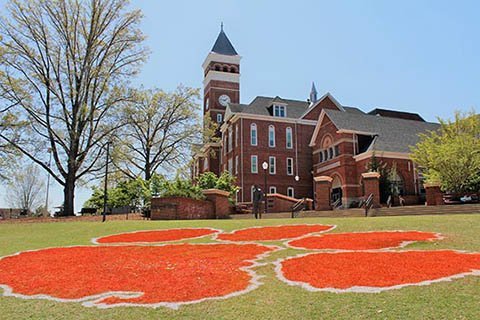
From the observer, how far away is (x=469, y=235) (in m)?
12.6

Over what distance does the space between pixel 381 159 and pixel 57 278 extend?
30853 millimetres

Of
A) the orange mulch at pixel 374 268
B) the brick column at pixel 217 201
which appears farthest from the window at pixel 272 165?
the orange mulch at pixel 374 268

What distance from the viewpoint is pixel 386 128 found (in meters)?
40.7

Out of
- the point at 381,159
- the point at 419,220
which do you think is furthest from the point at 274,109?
the point at 419,220

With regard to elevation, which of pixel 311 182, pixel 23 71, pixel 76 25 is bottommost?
pixel 311 182

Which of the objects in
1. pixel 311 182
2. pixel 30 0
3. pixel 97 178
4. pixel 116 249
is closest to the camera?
pixel 116 249

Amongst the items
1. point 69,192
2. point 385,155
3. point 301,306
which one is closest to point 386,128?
point 385,155

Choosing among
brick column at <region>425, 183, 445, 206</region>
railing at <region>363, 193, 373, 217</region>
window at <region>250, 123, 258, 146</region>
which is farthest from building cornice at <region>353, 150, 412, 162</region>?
window at <region>250, 123, 258, 146</region>

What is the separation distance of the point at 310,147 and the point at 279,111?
17.1 feet

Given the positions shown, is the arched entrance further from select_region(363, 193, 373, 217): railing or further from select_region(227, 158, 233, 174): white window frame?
select_region(363, 193, 373, 217): railing

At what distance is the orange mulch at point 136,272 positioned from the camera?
324 inches

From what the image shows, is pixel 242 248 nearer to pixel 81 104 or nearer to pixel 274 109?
pixel 81 104

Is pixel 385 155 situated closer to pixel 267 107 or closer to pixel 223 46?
pixel 267 107

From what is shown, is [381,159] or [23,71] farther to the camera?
[381,159]
